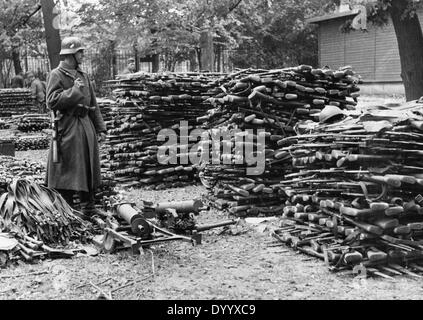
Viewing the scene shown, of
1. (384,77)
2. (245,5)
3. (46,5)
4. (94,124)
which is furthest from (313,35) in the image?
(94,124)

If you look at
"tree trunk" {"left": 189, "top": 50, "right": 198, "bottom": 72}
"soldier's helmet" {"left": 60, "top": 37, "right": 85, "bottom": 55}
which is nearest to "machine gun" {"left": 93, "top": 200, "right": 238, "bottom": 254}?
"soldier's helmet" {"left": 60, "top": 37, "right": 85, "bottom": 55}

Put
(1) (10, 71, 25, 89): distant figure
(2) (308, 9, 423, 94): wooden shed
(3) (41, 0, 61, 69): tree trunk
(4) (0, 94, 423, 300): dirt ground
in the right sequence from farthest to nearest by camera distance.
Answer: (1) (10, 71, 25, 89): distant figure, (2) (308, 9, 423, 94): wooden shed, (3) (41, 0, 61, 69): tree trunk, (4) (0, 94, 423, 300): dirt ground

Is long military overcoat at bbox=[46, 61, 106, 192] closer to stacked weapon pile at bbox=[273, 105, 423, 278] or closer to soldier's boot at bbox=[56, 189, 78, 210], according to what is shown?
soldier's boot at bbox=[56, 189, 78, 210]

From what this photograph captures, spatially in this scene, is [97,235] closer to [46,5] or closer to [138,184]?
[138,184]

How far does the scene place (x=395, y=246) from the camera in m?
5.66

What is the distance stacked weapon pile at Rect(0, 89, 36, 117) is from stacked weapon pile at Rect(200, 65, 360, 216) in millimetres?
13999

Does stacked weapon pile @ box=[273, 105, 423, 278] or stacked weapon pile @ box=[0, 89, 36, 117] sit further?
stacked weapon pile @ box=[0, 89, 36, 117]

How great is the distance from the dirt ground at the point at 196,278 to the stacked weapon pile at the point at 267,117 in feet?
6.30

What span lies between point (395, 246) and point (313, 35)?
1020 inches

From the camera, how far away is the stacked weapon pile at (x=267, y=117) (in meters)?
8.55

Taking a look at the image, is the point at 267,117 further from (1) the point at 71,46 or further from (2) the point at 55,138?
(2) the point at 55,138

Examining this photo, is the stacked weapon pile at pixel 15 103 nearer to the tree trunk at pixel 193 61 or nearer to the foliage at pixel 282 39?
the tree trunk at pixel 193 61

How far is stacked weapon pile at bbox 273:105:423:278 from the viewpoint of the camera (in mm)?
5660

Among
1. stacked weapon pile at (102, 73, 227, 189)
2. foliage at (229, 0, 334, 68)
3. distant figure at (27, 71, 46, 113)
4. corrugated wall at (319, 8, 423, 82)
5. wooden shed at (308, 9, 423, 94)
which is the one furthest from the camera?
foliage at (229, 0, 334, 68)
